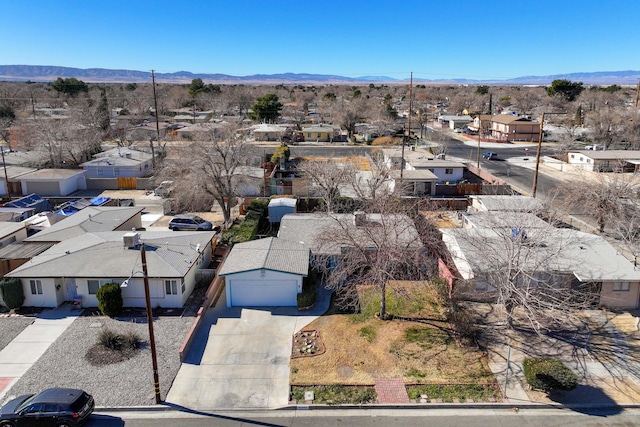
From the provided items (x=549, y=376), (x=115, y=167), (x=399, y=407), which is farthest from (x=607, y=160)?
(x=115, y=167)

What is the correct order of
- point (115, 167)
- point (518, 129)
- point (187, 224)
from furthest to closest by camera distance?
point (518, 129) < point (115, 167) < point (187, 224)

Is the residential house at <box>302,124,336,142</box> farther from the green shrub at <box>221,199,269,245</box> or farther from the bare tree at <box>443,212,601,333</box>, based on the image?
the bare tree at <box>443,212,601,333</box>

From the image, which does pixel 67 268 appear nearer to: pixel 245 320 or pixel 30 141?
pixel 245 320

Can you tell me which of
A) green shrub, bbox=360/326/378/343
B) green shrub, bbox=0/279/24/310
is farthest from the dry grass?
green shrub, bbox=0/279/24/310

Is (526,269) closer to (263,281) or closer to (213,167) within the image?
(263,281)

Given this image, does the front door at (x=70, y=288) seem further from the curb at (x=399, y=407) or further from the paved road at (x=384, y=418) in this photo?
the paved road at (x=384, y=418)

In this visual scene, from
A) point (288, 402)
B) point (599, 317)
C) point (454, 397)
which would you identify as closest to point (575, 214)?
point (599, 317)

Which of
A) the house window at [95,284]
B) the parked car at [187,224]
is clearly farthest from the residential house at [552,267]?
the parked car at [187,224]
